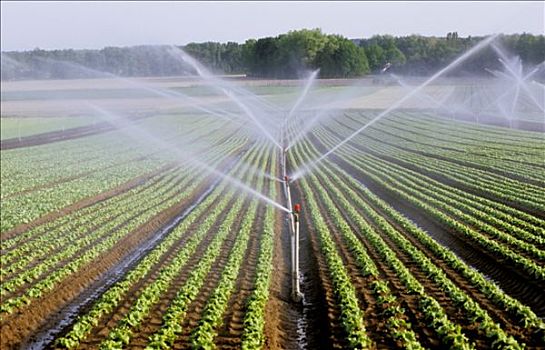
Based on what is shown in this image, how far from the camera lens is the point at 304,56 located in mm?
89562

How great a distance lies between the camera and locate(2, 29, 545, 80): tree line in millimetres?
46250

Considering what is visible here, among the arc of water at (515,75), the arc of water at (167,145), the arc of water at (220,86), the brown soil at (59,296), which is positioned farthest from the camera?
the arc of water at (515,75)

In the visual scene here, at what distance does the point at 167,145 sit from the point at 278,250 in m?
37.8

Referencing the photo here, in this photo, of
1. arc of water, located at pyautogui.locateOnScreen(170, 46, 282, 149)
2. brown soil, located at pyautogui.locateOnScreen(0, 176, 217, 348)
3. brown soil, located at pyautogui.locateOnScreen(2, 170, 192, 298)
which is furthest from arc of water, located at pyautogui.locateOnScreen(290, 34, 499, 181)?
brown soil, located at pyautogui.locateOnScreen(0, 176, 217, 348)

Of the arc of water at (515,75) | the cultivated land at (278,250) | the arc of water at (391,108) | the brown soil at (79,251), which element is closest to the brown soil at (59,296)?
the cultivated land at (278,250)

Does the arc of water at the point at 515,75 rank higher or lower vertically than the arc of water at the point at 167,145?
higher

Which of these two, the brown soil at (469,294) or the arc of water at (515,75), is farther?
the arc of water at (515,75)

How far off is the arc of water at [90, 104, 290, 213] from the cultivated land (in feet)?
2.41

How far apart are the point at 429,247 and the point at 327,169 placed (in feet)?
63.9

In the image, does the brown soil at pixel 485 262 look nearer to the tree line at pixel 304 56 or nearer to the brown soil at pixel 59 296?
the brown soil at pixel 59 296

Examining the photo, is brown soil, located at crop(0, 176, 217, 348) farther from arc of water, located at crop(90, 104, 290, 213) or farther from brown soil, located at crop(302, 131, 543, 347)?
brown soil, located at crop(302, 131, 543, 347)

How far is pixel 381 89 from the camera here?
98.1 metres

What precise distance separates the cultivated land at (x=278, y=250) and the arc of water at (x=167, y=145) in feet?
2.41

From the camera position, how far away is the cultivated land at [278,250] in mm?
11906
